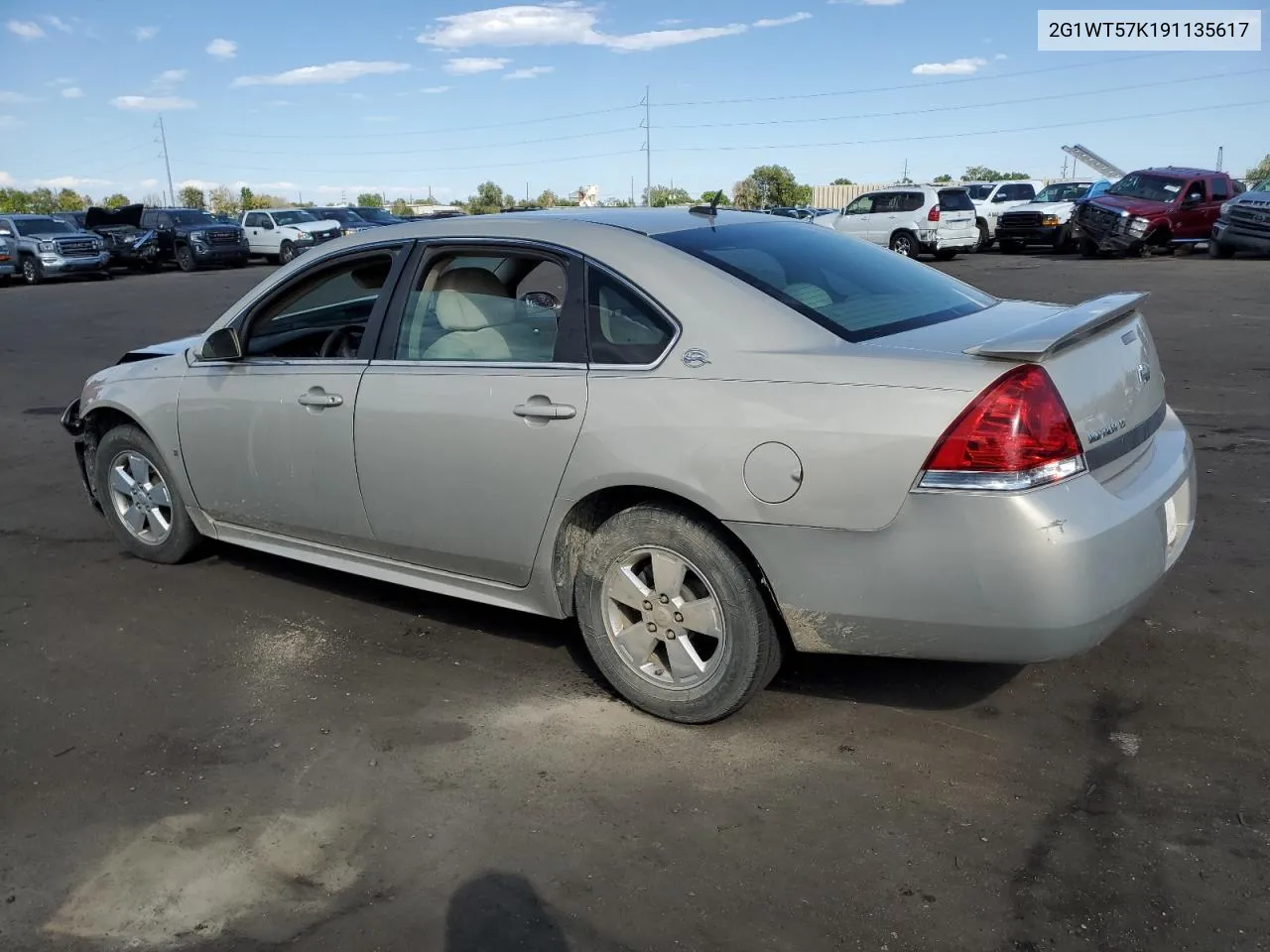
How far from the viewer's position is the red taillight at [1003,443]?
113 inches

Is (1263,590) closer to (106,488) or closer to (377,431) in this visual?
(377,431)

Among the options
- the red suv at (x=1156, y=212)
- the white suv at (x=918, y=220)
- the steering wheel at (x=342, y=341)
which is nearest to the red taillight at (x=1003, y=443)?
the steering wheel at (x=342, y=341)

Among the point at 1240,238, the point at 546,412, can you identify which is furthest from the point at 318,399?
the point at 1240,238

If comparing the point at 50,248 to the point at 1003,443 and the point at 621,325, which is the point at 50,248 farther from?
the point at 1003,443

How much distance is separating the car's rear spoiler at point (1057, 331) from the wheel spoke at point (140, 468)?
13.0ft

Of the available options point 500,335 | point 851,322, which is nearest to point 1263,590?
point 851,322

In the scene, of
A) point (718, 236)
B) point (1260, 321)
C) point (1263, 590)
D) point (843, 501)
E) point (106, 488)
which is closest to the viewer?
point (843, 501)

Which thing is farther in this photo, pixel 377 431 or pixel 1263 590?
pixel 1263 590

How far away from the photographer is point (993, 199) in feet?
104

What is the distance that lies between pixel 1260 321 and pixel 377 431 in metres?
12.3

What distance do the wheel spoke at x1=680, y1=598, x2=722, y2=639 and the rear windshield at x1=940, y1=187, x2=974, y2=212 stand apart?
2483cm

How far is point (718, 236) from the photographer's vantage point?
387cm

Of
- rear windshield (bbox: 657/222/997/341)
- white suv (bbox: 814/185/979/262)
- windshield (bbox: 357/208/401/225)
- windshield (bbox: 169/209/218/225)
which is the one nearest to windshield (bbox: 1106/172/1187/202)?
white suv (bbox: 814/185/979/262)

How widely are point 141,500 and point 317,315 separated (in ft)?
4.64
